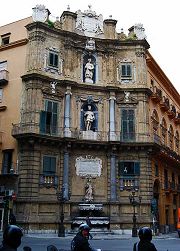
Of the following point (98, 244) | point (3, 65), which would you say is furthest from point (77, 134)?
point (98, 244)

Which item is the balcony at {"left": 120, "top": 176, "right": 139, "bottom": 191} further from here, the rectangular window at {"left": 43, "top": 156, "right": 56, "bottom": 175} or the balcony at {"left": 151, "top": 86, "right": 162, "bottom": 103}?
the balcony at {"left": 151, "top": 86, "right": 162, "bottom": 103}

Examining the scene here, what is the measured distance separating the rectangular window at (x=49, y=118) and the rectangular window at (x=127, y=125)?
5755 millimetres

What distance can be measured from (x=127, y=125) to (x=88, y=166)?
16.0 feet

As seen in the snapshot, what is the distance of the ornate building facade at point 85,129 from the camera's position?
91.2 ft

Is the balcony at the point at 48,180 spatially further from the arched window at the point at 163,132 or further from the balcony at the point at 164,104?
the balcony at the point at 164,104

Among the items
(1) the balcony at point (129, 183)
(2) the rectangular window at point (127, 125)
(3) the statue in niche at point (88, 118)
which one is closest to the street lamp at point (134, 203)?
(1) the balcony at point (129, 183)

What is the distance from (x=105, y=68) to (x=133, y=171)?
926 centimetres

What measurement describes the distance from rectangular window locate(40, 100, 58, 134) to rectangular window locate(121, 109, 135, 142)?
18.9 ft

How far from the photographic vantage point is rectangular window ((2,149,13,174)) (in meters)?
28.8

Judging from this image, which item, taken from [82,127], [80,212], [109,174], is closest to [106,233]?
[80,212]

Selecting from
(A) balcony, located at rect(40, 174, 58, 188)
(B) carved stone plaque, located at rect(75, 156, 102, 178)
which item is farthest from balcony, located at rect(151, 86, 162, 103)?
(A) balcony, located at rect(40, 174, 58, 188)

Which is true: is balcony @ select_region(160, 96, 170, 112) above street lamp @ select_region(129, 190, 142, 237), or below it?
above

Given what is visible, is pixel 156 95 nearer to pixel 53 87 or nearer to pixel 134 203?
pixel 53 87

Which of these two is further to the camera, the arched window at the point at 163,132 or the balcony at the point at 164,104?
the arched window at the point at 163,132
